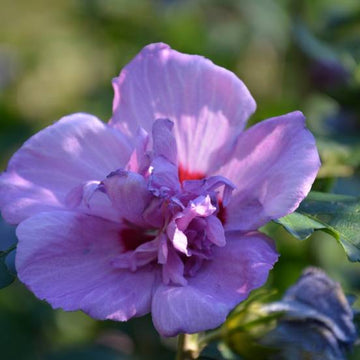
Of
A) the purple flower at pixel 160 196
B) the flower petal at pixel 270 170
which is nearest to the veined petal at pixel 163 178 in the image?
the purple flower at pixel 160 196

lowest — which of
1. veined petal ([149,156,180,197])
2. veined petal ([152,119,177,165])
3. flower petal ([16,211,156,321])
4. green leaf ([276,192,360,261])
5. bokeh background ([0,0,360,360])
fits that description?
bokeh background ([0,0,360,360])

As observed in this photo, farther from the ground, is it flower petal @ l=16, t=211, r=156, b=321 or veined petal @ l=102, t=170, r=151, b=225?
veined petal @ l=102, t=170, r=151, b=225

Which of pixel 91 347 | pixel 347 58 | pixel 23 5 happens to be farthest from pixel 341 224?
pixel 23 5

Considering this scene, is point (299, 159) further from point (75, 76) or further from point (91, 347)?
point (75, 76)

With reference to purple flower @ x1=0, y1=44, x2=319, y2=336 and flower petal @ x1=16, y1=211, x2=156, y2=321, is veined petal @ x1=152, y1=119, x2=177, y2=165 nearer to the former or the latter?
purple flower @ x1=0, y1=44, x2=319, y2=336

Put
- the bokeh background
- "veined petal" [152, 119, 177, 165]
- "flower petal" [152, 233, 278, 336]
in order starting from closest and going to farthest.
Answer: "flower petal" [152, 233, 278, 336]
"veined petal" [152, 119, 177, 165]
the bokeh background

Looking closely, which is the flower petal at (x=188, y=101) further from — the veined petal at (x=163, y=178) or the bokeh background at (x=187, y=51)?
the bokeh background at (x=187, y=51)

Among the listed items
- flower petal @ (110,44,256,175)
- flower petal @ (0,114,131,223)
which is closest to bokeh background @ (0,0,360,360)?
flower petal @ (0,114,131,223)

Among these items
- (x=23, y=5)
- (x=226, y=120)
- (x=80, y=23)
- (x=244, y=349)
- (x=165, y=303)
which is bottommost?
(x=23, y=5)
